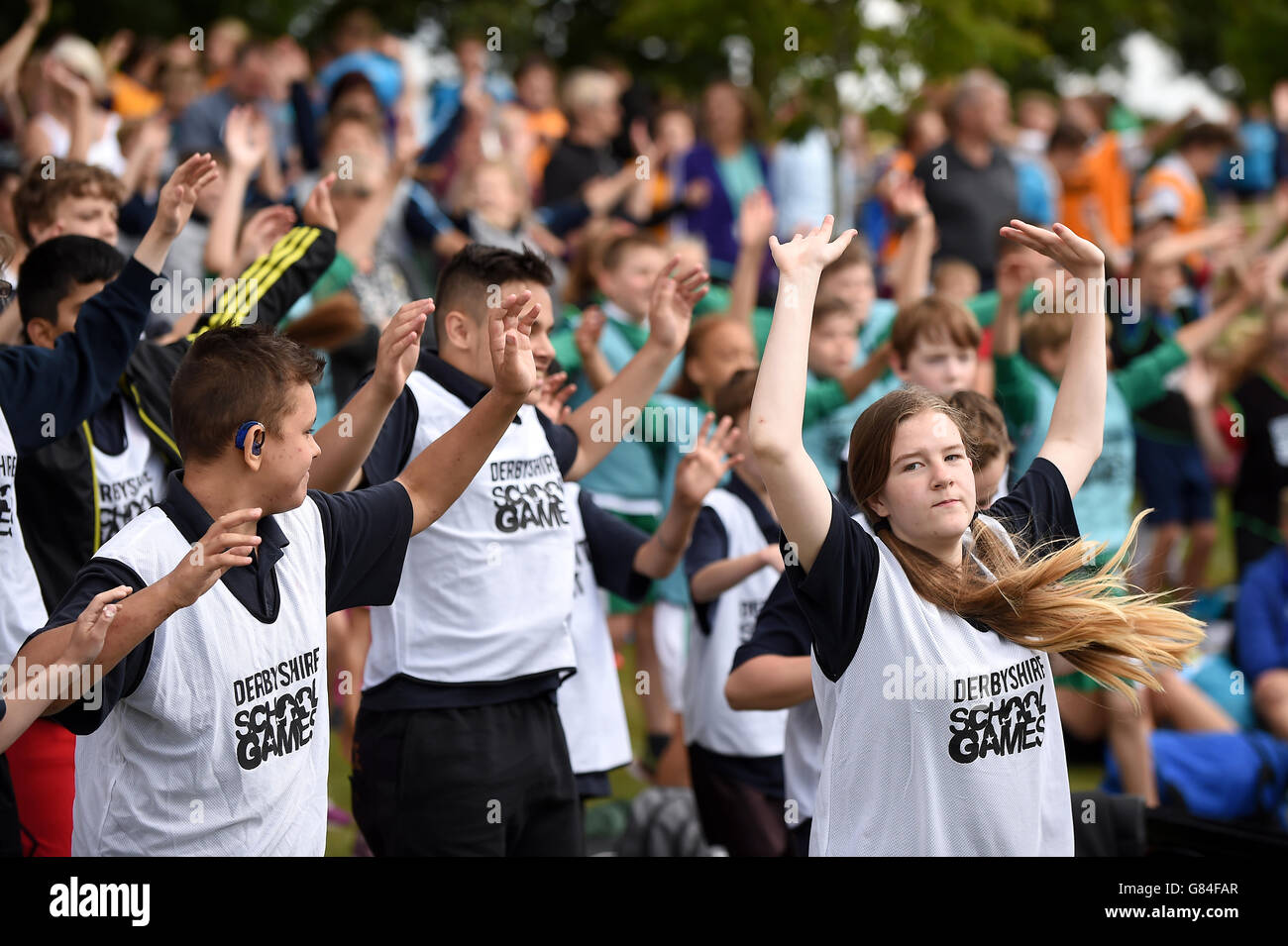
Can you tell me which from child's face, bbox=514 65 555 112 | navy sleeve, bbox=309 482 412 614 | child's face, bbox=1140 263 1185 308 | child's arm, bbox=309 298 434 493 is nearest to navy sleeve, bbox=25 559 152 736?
→ navy sleeve, bbox=309 482 412 614

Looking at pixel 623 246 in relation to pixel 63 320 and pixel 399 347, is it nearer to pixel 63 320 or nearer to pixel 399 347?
pixel 63 320

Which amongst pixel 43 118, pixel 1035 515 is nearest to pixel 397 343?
pixel 1035 515

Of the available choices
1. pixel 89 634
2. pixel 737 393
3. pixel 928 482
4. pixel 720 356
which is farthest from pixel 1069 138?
pixel 89 634

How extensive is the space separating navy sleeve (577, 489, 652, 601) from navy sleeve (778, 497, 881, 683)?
1.51 metres

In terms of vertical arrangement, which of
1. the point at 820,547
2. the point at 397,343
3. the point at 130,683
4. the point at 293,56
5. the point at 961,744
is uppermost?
the point at 293,56

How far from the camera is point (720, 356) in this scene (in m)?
5.99

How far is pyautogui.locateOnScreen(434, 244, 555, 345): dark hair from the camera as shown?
4125mm

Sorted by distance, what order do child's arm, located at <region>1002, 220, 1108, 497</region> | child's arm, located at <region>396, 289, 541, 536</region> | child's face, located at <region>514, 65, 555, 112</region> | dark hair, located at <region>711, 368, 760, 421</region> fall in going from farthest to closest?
child's face, located at <region>514, 65, 555, 112</region> < dark hair, located at <region>711, 368, 760, 421</region> < child's arm, located at <region>1002, 220, 1108, 497</region> < child's arm, located at <region>396, 289, 541, 536</region>

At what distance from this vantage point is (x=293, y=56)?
10.1 m

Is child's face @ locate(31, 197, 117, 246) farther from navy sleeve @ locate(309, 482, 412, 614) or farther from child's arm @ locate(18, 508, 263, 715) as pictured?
child's arm @ locate(18, 508, 263, 715)

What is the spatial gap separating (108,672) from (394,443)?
4.30ft

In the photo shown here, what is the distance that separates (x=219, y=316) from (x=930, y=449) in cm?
212

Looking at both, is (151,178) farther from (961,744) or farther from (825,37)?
(961,744)

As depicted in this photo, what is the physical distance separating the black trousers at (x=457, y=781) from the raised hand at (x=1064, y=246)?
1.75m
